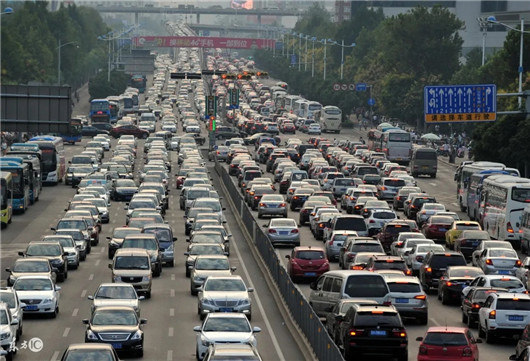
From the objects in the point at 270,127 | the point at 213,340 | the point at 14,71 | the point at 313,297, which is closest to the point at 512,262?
the point at 313,297

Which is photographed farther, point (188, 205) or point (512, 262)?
point (188, 205)

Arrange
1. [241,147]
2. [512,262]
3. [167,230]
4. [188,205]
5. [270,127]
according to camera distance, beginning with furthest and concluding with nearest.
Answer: [270,127], [241,147], [188,205], [167,230], [512,262]

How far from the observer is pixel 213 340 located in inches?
1331

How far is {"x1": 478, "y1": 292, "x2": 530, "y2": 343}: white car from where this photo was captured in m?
37.3

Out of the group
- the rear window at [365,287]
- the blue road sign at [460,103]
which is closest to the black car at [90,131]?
the blue road sign at [460,103]

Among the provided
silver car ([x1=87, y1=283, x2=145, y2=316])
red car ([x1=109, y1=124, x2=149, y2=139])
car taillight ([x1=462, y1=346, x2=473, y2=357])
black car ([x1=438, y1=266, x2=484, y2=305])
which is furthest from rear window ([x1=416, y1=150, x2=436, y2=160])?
car taillight ([x1=462, y1=346, x2=473, y2=357])

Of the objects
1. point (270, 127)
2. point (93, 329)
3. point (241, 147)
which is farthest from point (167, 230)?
point (270, 127)

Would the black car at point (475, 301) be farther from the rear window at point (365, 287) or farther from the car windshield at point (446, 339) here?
the car windshield at point (446, 339)

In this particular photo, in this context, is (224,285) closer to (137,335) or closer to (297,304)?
(297,304)

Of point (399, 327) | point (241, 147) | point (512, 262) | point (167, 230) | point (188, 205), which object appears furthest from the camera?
point (241, 147)

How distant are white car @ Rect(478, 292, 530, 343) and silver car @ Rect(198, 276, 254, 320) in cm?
715

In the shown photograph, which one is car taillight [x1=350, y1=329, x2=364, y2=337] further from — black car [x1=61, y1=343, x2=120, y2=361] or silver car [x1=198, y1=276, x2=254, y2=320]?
silver car [x1=198, y1=276, x2=254, y2=320]

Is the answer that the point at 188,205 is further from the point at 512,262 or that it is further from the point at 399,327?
the point at 399,327

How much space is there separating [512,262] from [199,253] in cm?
1089
